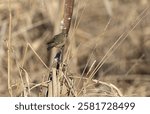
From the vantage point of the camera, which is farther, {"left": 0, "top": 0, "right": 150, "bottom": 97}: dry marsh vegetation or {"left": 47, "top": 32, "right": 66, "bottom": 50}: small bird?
{"left": 0, "top": 0, "right": 150, "bottom": 97}: dry marsh vegetation

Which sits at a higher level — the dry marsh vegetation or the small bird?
the dry marsh vegetation

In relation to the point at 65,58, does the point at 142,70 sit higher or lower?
higher

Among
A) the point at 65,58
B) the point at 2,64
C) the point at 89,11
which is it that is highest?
the point at 89,11

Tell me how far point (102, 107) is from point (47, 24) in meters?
2.78

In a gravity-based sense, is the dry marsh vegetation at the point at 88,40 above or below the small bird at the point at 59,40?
above

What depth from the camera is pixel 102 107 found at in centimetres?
263

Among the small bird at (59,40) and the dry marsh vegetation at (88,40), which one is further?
the dry marsh vegetation at (88,40)

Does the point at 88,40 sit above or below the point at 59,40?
above

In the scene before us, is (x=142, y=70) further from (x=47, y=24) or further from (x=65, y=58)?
(x=65, y=58)

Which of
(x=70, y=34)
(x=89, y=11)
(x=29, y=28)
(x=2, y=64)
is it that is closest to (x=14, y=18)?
(x=29, y=28)

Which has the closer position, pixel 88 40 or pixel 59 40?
pixel 59 40

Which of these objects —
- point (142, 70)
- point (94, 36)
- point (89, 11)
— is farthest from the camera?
point (89, 11)

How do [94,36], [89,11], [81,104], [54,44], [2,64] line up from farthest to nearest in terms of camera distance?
[89,11] < [94,36] < [2,64] < [54,44] < [81,104]

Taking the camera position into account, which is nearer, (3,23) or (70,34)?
(70,34)
